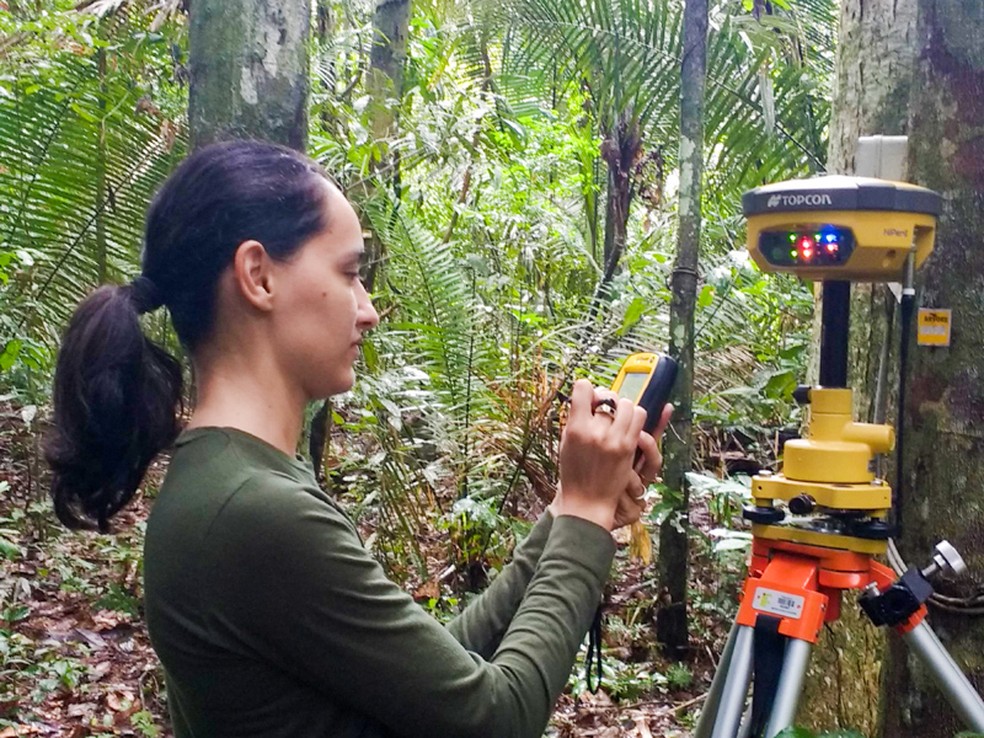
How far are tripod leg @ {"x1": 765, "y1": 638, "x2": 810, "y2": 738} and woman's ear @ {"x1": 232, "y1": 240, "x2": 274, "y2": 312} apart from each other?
0.98 m

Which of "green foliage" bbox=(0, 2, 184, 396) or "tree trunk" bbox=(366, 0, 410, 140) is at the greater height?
"tree trunk" bbox=(366, 0, 410, 140)

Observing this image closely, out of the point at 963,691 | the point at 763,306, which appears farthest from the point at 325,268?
the point at 763,306

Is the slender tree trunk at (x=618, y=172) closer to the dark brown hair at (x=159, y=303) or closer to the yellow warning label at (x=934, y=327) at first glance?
the yellow warning label at (x=934, y=327)

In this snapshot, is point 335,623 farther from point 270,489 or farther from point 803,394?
point 803,394

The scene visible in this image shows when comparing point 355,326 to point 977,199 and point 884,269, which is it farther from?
point 977,199

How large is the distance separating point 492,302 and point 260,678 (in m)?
4.22

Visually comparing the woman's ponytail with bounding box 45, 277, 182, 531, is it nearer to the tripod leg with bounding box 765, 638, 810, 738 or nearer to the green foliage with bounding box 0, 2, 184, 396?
the tripod leg with bounding box 765, 638, 810, 738

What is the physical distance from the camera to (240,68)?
2.14 m

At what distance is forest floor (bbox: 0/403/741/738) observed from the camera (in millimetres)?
3107

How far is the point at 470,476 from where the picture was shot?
3.99 m

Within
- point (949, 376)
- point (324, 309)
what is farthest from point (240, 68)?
point (949, 376)

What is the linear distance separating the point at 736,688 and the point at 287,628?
2.75 feet

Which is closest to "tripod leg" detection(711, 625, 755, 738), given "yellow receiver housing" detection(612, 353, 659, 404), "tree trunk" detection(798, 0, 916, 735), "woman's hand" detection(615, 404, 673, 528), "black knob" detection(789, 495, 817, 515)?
"black knob" detection(789, 495, 817, 515)

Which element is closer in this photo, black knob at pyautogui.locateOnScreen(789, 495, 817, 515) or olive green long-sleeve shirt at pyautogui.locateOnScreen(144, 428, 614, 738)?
olive green long-sleeve shirt at pyautogui.locateOnScreen(144, 428, 614, 738)
